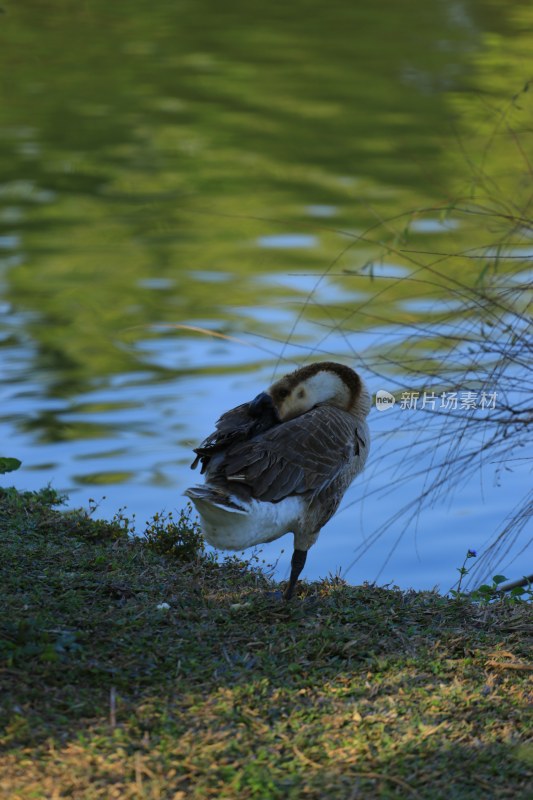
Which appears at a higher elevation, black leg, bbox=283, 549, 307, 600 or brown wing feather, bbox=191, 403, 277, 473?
brown wing feather, bbox=191, 403, 277, 473

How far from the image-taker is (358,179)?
1802cm

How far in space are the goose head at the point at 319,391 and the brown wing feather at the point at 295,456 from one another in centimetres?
12

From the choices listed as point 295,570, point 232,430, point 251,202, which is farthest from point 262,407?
point 251,202

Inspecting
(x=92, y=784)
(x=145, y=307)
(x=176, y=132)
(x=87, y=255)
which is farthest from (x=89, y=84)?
(x=92, y=784)

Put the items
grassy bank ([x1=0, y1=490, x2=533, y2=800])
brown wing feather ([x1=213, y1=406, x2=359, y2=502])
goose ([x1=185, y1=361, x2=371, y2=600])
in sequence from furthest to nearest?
brown wing feather ([x1=213, y1=406, x2=359, y2=502]), goose ([x1=185, y1=361, x2=371, y2=600]), grassy bank ([x1=0, y1=490, x2=533, y2=800])

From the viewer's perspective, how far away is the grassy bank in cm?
419

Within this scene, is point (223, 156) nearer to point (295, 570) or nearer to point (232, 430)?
point (232, 430)

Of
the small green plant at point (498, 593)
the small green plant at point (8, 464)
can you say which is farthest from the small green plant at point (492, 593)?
the small green plant at point (8, 464)

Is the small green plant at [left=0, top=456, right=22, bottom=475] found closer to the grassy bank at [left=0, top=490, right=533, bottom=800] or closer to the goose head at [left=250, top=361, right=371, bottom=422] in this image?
the grassy bank at [left=0, top=490, right=533, bottom=800]

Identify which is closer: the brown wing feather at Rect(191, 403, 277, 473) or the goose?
the goose

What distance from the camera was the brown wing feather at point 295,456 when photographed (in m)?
5.67

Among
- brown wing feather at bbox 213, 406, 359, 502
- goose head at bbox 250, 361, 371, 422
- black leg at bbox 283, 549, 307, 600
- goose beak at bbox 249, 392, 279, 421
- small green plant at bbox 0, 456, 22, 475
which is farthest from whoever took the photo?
small green plant at bbox 0, 456, 22, 475

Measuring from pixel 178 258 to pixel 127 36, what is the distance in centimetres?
1375

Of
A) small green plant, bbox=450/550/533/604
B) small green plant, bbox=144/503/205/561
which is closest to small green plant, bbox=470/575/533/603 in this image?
small green plant, bbox=450/550/533/604
